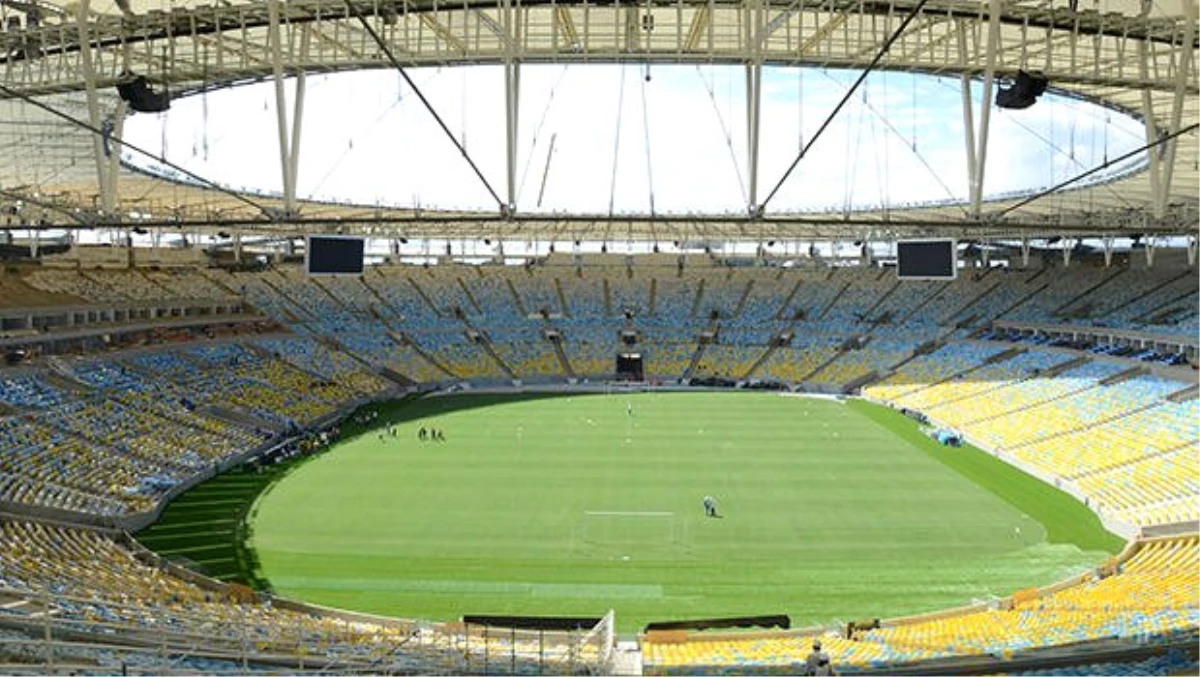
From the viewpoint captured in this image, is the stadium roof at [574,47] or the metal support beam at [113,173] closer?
the stadium roof at [574,47]

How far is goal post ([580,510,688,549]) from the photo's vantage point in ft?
74.9

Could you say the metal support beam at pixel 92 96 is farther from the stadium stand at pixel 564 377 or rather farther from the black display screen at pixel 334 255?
the stadium stand at pixel 564 377

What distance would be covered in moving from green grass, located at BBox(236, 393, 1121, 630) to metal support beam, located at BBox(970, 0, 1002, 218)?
874 cm

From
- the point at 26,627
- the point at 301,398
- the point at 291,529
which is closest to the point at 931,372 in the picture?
the point at 301,398

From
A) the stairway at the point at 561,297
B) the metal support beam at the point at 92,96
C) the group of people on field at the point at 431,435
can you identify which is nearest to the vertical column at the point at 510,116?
the metal support beam at the point at 92,96

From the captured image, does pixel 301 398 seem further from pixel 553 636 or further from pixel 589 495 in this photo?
pixel 553 636

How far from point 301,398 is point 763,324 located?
2930 centimetres

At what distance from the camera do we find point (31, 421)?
26.6 meters

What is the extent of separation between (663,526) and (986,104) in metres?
14.1

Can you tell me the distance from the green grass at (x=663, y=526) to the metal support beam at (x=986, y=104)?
8.74 metres

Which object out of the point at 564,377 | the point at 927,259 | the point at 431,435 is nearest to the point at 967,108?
the point at 927,259

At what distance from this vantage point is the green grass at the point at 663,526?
1938 cm

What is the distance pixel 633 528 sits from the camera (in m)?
23.9

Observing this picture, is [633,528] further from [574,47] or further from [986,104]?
[986,104]
